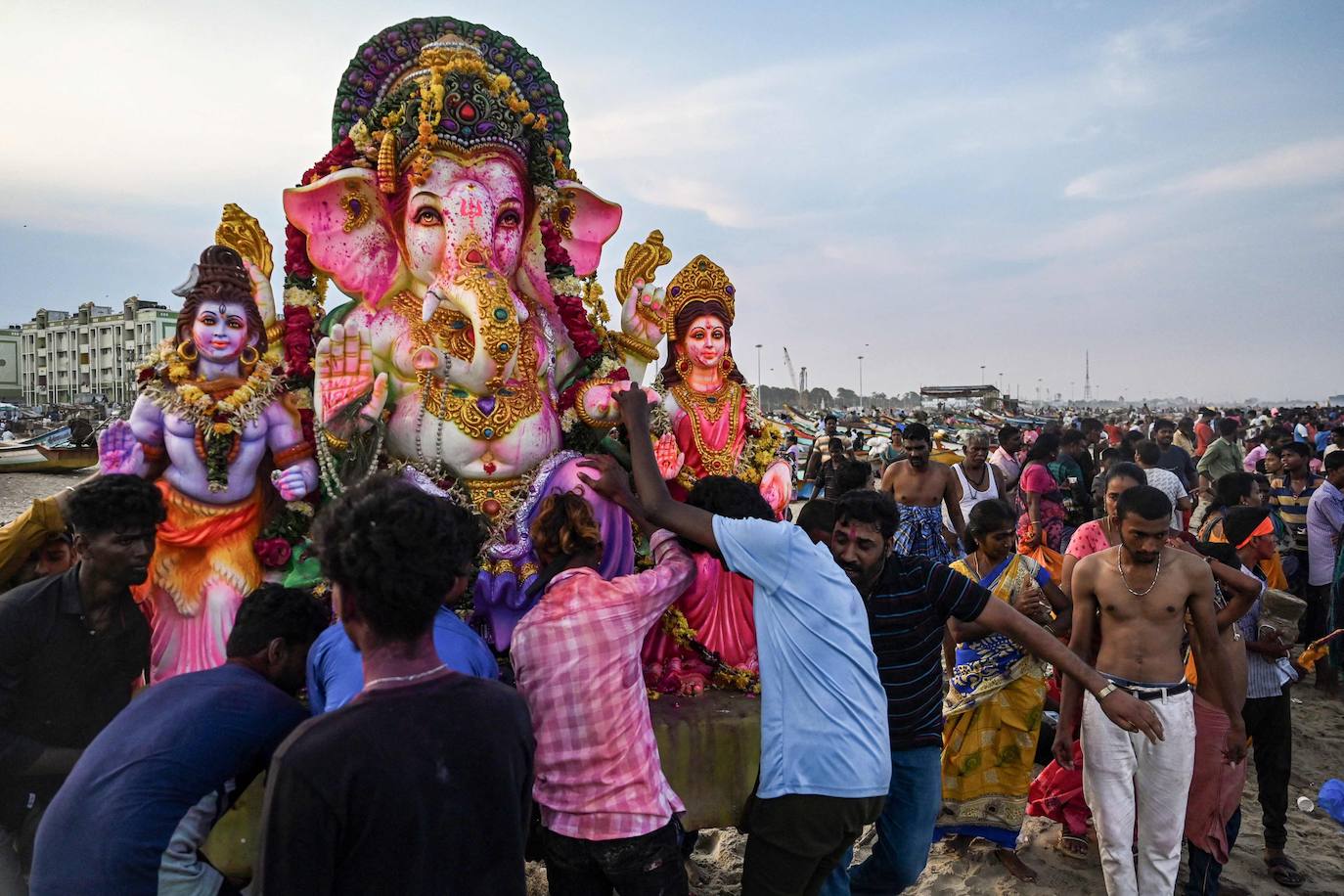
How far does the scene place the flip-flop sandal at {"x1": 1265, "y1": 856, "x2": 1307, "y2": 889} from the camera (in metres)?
4.14

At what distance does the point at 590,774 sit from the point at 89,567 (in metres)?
1.77

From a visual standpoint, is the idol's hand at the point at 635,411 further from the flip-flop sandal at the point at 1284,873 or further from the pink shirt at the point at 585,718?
the flip-flop sandal at the point at 1284,873

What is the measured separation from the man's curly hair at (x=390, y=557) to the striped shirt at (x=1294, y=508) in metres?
8.07

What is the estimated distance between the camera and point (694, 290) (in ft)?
15.9

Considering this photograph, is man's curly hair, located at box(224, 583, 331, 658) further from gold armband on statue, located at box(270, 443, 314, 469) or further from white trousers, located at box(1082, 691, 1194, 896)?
white trousers, located at box(1082, 691, 1194, 896)

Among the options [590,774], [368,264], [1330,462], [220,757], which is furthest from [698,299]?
[1330,462]

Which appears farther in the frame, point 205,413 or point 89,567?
point 205,413

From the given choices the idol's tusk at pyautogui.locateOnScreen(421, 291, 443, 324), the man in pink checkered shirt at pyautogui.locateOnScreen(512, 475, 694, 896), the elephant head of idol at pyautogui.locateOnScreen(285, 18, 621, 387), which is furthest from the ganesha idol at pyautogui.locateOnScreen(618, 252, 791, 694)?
the man in pink checkered shirt at pyautogui.locateOnScreen(512, 475, 694, 896)

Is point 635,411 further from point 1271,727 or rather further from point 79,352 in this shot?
point 79,352

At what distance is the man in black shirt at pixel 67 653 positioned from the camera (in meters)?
2.66

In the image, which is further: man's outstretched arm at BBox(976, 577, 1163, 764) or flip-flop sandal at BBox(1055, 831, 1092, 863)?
flip-flop sandal at BBox(1055, 831, 1092, 863)

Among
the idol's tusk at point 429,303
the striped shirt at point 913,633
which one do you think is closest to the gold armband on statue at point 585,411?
the idol's tusk at point 429,303

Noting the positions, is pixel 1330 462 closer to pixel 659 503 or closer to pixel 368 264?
pixel 659 503

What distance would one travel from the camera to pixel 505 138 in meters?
4.20
